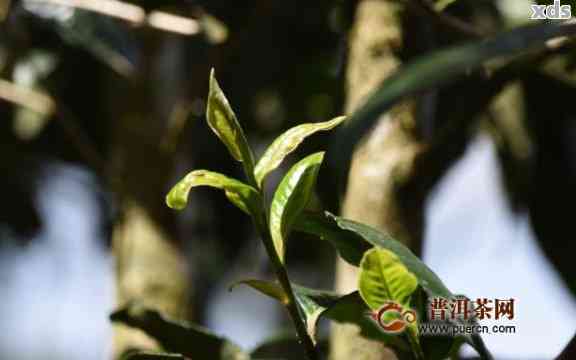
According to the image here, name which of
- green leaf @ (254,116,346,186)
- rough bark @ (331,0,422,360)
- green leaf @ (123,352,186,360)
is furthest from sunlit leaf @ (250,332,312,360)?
green leaf @ (254,116,346,186)

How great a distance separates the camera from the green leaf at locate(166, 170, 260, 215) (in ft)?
1.48

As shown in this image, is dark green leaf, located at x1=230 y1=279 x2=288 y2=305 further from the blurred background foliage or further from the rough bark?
the blurred background foliage

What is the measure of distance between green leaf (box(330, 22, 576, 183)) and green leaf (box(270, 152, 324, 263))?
0.07 metres

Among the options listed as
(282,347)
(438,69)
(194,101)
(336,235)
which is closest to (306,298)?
(336,235)

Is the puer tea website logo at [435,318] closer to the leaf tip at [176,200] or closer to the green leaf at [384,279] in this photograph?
the green leaf at [384,279]

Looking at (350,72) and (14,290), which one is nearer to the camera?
(350,72)

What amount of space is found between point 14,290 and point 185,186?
2.14 m

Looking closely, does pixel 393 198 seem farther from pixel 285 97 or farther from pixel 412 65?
pixel 285 97

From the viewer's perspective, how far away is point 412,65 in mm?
558

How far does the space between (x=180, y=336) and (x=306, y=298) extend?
12 cm

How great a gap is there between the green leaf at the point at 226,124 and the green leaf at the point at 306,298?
0.07 metres

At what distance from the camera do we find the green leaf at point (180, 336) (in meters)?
0.62

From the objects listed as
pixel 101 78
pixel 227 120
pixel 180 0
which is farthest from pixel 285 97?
pixel 227 120

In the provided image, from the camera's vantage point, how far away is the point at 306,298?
1.82ft
